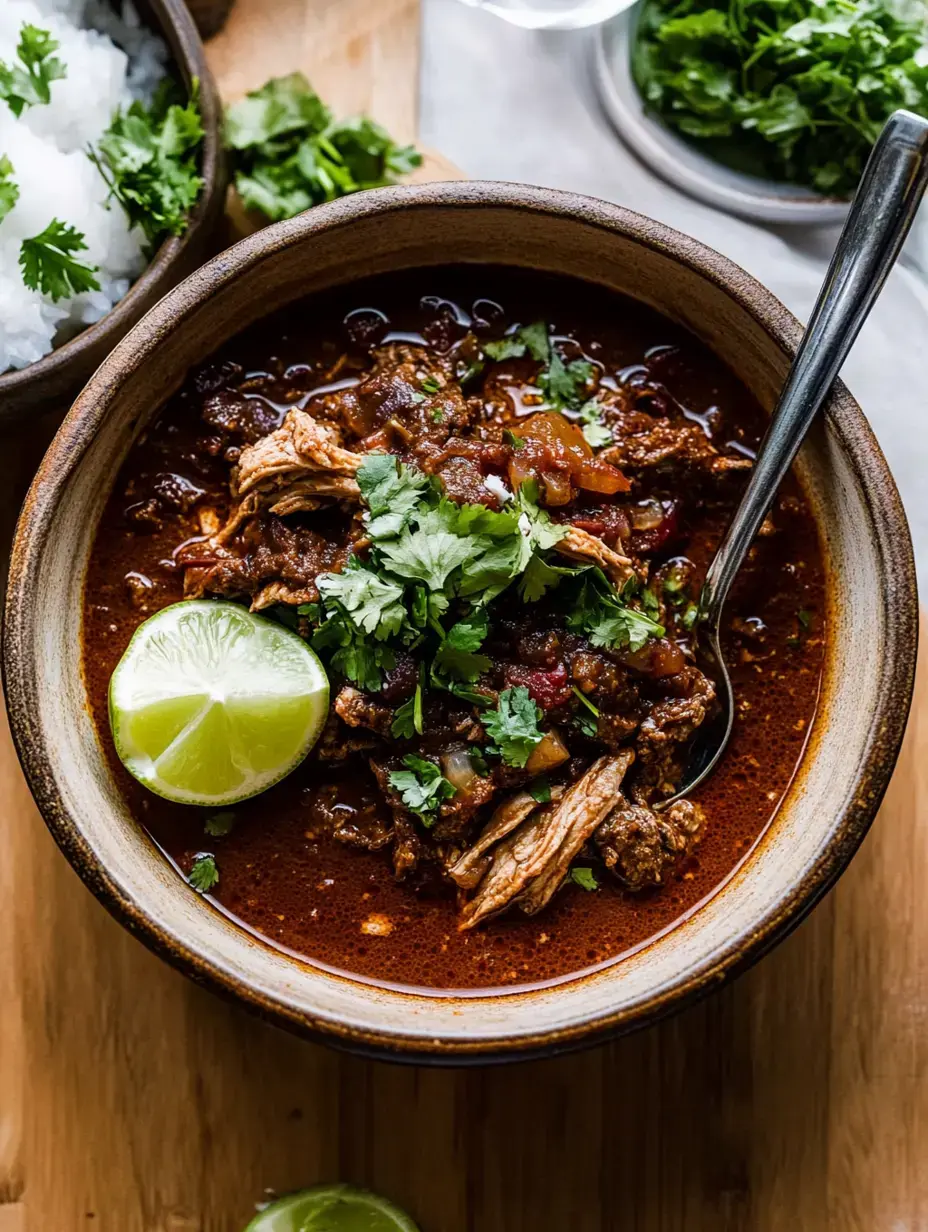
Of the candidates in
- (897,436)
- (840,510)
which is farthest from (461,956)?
(897,436)

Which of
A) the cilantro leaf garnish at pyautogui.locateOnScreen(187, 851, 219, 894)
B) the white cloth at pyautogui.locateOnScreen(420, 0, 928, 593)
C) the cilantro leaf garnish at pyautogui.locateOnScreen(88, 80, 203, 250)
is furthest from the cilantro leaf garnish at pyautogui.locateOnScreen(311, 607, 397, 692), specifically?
the white cloth at pyautogui.locateOnScreen(420, 0, 928, 593)

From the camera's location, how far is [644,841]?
9.43 feet

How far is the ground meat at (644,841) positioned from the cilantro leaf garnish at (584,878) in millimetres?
54

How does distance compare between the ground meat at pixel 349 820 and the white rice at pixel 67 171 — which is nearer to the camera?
the ground meat at pixel 349 820

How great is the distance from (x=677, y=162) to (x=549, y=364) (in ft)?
3.21

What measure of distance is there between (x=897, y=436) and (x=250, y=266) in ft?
6.14

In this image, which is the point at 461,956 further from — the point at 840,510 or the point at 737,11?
the point at 737,11

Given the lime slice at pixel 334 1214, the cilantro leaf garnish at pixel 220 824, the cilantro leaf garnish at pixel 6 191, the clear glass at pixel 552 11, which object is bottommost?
the lime slice at pixel 334 1214

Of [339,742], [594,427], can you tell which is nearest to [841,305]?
[594,427]

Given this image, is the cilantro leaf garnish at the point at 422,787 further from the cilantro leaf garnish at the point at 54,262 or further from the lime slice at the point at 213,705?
the cilantro leaf garnish at the point at 54,262

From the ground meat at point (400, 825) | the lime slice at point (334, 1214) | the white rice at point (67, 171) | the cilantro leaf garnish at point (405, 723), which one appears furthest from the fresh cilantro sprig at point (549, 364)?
the lime slice at point (334, 1214)

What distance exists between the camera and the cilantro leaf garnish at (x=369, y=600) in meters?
2.79

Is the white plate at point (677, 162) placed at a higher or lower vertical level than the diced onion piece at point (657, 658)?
higher

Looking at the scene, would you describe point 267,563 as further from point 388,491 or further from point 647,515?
point 647,515
